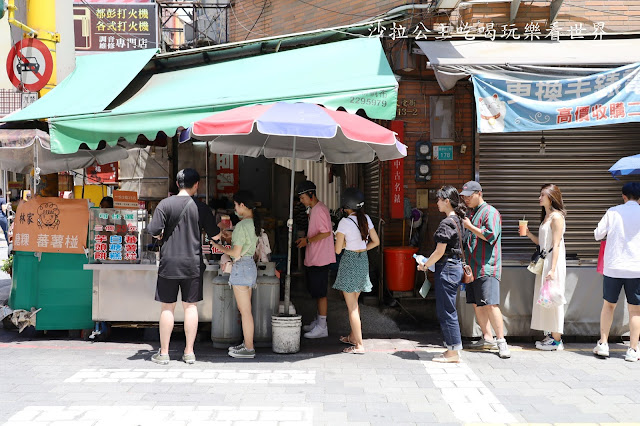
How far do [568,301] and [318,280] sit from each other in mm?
3175

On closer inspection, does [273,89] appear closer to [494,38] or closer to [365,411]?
[494,38]

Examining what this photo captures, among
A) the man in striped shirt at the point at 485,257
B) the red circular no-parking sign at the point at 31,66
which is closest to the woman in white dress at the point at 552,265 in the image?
the man in striped shirt at the point at 485,257

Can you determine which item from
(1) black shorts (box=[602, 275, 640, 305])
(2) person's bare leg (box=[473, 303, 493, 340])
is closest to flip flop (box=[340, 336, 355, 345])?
(2) person's bare leg (box=[473, 303, 493, 340])

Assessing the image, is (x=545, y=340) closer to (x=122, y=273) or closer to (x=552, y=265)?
(x=552, y=265)

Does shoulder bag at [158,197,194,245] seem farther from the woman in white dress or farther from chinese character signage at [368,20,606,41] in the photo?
the woman in white dress

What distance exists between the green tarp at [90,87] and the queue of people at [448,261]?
2.04 meters


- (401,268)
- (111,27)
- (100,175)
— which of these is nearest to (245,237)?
(401,268)

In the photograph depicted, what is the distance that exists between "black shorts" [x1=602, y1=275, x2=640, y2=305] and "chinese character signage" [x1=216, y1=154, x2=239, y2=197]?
23.6 feet

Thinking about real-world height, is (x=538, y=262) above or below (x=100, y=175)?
below

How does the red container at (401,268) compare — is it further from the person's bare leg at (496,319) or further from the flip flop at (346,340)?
the person's bare leg at (496,319)

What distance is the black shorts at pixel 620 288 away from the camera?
253 inches

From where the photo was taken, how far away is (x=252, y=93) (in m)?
7.02

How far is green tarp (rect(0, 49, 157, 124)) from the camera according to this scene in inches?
283

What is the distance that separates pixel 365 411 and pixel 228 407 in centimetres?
114
